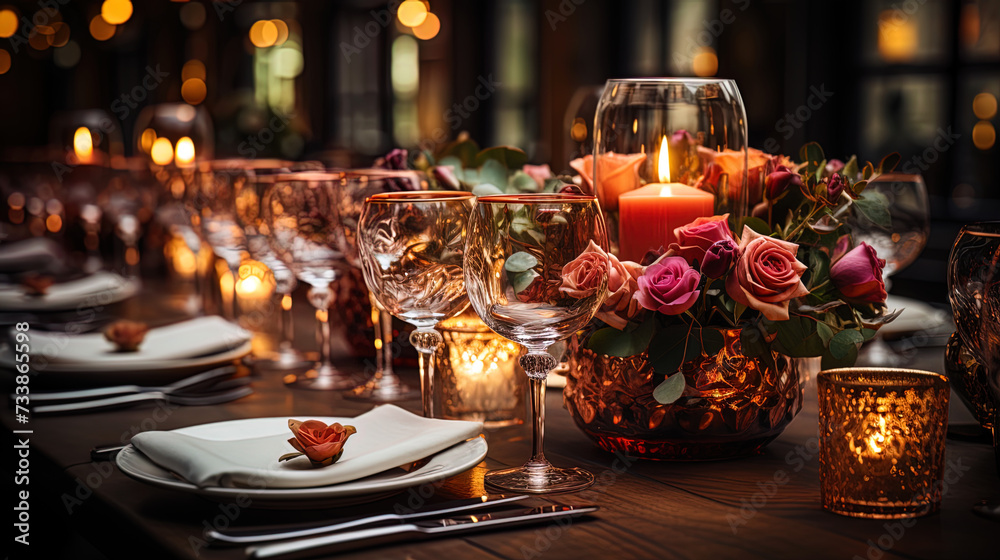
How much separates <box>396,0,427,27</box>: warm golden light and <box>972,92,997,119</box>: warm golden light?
4.13 metres

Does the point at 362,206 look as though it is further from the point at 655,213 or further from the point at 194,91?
the point at 194,91

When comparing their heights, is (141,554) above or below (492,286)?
below

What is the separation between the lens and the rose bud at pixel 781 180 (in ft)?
3.06

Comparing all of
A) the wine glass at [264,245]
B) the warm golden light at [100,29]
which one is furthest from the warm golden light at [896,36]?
the warm golden light at [100,29]

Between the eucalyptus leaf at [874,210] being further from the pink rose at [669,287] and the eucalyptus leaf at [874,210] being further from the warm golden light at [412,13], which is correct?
the warm golden light at [412,13]

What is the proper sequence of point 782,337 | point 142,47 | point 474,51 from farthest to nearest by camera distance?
point 142,47
point 474,51
point 782,337

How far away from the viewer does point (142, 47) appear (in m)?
11.3

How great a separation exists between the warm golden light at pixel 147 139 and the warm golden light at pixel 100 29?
31.6ft

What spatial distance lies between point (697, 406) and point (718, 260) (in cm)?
14

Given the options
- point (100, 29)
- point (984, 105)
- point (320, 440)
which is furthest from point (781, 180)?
point (100, 29)

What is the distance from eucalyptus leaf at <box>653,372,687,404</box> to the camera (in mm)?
826

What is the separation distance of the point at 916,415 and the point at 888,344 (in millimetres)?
722

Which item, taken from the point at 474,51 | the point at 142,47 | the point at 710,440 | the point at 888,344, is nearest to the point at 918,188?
the point at 888,344

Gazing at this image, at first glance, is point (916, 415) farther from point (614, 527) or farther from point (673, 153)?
point (673, 153)
